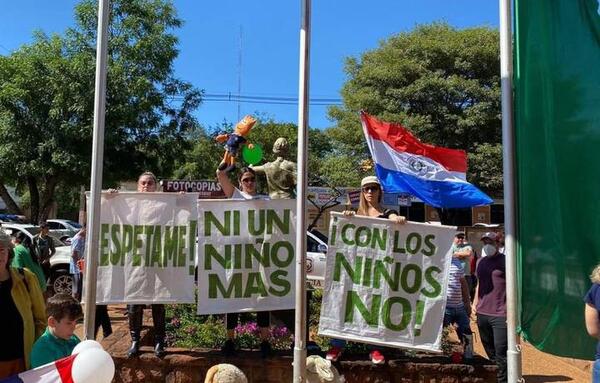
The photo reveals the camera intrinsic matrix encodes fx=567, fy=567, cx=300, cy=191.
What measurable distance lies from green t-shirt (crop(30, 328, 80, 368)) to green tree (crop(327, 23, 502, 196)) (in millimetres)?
19198

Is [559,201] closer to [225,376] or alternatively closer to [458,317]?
[225,376]

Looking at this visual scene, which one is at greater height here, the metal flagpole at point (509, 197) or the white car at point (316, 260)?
the metal flagpole at point (509, 197)

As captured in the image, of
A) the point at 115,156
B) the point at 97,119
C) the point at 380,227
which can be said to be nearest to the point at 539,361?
the point at 380,227

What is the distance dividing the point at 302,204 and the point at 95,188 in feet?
5.34

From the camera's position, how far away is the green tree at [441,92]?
71.5 ft

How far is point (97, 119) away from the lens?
14.4 feet

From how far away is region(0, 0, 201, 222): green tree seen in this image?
632 inches

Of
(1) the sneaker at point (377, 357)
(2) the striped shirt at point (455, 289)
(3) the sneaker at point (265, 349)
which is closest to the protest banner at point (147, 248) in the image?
(3) the sneaker at point (265, 349)

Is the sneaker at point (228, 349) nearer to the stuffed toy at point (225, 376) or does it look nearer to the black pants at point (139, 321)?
the black pants at point (139, 321)

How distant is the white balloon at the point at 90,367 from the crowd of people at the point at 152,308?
0.53m

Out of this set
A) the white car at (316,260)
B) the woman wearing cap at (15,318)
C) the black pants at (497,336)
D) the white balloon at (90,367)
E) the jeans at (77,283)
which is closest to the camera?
the white balloon at (90,367)

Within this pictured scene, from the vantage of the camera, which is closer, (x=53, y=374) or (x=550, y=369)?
(x=53, y=374)

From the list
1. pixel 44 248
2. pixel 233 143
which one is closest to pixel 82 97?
pixel 44 248

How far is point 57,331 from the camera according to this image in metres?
3.21
